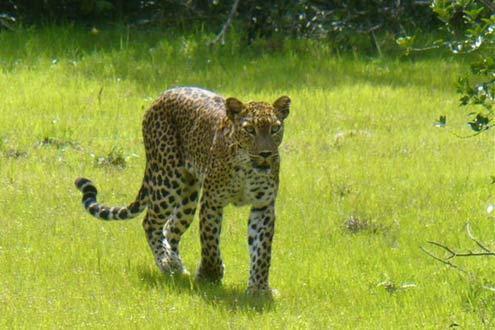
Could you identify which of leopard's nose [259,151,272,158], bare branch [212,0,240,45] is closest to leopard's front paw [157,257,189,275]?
leopard's nose [259,151,272,158]

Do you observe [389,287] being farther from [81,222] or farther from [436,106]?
[436,106]

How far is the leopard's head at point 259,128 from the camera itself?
30.6 feet

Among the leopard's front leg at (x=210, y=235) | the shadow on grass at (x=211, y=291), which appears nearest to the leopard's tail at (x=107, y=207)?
the shadow on grass at (x=211, y=291)

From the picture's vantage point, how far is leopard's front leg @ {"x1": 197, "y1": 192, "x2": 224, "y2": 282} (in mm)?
9797

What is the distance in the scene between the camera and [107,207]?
34.9 feet

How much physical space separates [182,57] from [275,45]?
125 cm

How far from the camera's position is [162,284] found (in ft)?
32.4

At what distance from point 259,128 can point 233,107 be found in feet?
1.11

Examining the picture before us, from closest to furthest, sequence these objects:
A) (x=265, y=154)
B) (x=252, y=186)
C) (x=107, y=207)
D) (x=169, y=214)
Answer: (x=265, y=154), (x=252, y=186), (x=169, y=214), (x=107, y=207)

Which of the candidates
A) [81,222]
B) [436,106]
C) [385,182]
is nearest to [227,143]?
[81,222]

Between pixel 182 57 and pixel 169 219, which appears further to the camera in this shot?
pixel 182 57

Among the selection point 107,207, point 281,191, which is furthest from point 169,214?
point 281,191

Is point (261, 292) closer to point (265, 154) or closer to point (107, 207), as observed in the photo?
point (265, 154)

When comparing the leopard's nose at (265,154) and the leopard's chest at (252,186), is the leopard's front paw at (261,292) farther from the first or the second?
the leopard's nose at (265,154)
